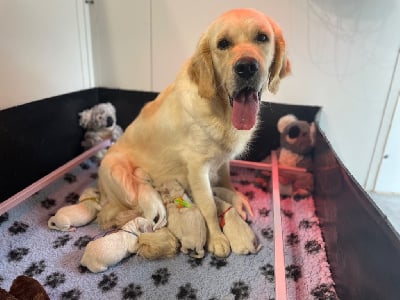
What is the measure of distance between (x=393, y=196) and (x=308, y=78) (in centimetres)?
90

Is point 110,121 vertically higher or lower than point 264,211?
higher

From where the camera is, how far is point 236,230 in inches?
50.9

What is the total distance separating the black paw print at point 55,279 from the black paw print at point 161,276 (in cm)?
32

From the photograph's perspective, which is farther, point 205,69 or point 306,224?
point 306,224

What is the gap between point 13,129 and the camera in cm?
148

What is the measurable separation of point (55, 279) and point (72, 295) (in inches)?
4.2

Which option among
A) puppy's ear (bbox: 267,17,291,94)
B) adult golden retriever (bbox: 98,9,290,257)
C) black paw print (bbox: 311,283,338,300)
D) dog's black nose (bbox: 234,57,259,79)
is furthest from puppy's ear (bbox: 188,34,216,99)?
black paw print (bbox: 311,283,338,300)

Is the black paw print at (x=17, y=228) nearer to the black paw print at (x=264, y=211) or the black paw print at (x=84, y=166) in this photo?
the black paw print at (x=84, y=166)

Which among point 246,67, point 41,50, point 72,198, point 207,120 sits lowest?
point 72,198

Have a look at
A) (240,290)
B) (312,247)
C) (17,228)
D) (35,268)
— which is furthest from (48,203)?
(312,247)

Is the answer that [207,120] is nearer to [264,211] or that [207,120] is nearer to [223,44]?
[223,44]

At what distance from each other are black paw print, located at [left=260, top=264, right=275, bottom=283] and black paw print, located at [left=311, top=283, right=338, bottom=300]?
142 mm

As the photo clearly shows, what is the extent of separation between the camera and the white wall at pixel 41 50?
1470 mm

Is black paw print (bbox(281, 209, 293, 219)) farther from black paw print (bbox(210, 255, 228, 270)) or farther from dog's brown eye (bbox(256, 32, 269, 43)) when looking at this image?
dog's brown eye (bbox(256, 32, 269, 43))
